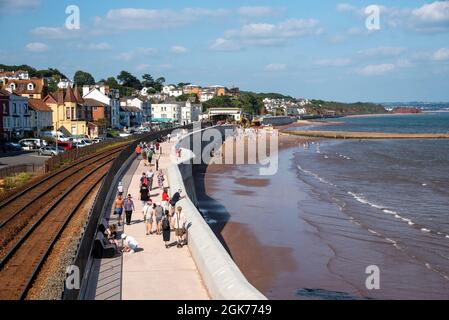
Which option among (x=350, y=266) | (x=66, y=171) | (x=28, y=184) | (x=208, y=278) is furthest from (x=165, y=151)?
(x=208, y=278)

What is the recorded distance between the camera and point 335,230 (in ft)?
86.3

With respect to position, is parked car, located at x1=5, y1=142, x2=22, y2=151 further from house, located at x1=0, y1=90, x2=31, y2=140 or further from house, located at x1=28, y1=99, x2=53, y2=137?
house, located at x1=28, y1=99, x2=53, y2=137

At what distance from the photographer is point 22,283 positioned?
1500 cm

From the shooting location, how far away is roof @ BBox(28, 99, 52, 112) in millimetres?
71194

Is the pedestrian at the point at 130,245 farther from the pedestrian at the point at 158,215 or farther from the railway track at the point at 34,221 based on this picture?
the railway track at the point at 34,221

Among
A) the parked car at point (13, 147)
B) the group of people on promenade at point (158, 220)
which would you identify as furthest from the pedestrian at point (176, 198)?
the parked car at point (13, 147)

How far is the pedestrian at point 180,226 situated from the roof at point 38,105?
187ft

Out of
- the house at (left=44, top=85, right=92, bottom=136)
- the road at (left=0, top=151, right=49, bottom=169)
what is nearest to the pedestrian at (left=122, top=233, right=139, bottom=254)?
the road at (left=0, top=151, right=49, bottom=169)

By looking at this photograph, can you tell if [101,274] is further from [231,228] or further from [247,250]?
[231,228]

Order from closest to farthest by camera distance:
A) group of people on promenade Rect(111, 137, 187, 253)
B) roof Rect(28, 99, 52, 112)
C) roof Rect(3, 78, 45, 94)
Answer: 1. group of people on promenade Rect(111, 137, 187, 253)
2. roof Rect(28, 99, 52, 112)
3. roof Rect(3, 78, 45, 94)

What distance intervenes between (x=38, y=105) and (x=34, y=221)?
176ft

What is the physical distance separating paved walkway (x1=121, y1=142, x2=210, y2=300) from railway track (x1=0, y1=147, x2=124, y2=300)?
2722 mm

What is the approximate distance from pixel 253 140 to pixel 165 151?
158 feet

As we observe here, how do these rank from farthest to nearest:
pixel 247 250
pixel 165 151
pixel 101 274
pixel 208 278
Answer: pixel 165 151 → pixel 247 250 → pixel 101 274 → pixel 208 278
